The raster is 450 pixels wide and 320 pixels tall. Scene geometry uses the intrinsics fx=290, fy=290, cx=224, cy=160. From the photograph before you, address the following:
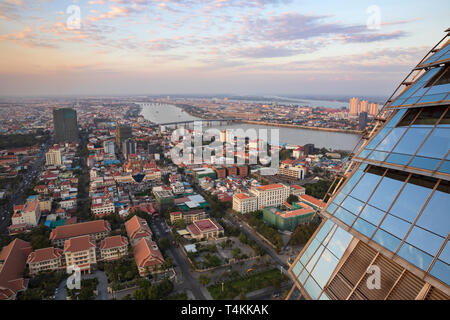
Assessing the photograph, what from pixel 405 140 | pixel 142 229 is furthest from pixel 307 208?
pixel 405 140

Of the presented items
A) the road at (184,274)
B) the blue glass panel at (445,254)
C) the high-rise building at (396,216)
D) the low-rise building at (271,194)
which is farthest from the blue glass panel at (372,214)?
the low-rise building at (271,194)

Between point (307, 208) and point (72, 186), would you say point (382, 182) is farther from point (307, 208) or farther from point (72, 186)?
point (72, 186)

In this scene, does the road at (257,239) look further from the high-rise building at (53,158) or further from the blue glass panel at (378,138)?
the high-rise building at (53,158)

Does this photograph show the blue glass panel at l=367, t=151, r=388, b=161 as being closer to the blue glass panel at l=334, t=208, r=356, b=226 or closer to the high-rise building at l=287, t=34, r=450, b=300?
the high-rise building at l=287, t=34, r=450, b=300

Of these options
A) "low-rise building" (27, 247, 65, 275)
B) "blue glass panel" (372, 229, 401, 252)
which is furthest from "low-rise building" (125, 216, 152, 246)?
"blue glass panel" (372, 229, 401, 252)

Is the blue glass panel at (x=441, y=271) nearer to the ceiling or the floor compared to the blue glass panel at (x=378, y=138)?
nearer to the floor

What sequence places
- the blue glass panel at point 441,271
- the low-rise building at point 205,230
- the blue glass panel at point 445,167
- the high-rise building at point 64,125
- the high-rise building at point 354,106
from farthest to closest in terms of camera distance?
→ 1. the high-rise building at point 354,106
2. the high-rise building at point 64,125
3. the low-rise building at point 205,230
4. the blue glass panel at point 445,167
5. the blue glass panel at point 441,271
